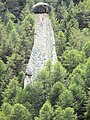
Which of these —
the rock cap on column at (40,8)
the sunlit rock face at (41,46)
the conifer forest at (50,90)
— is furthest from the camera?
the rock cap on column at (40,8)

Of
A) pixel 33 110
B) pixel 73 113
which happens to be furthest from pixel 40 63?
pixel 73 113

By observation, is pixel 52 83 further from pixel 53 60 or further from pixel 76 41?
pixel 76 41

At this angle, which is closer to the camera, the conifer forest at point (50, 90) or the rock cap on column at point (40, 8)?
the conifer forest at point (50, 90)

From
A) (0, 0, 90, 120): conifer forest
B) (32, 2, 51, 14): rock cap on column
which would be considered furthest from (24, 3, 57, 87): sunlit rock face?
(0, 0, 90, 120): conifer forest

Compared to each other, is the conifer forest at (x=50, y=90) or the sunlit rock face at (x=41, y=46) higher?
the sunlit rock face at (x=41, y=46)

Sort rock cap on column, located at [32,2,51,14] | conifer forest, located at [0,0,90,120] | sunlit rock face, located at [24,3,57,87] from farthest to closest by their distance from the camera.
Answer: rock cap on column, located at [32,2,51,14]
sunlit rock face, located at [24,3,57,87]
conifer forest, located at [0,0,90,120]

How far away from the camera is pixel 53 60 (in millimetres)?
30953

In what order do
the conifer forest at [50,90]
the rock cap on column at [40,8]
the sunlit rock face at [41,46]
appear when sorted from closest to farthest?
1. the conifer forest at [50,90]
2. the sunlit rock face at [41,46]
3. the rock cap on column at [40,8]

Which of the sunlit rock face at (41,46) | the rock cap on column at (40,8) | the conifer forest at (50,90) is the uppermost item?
the rock cap on column at (40,8)

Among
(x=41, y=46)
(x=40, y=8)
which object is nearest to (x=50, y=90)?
(x=41, y=46)

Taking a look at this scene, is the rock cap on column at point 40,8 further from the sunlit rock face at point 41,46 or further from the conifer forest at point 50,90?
the conifer forest at point 50,90

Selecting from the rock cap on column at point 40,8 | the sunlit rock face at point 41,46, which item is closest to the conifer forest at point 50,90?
the sunlit rock face at point 41,46

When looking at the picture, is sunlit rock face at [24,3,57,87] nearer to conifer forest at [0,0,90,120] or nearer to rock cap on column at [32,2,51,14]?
rock cap on column at [32,2,51,14]

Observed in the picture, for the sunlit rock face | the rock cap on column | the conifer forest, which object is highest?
the rock cap on column
